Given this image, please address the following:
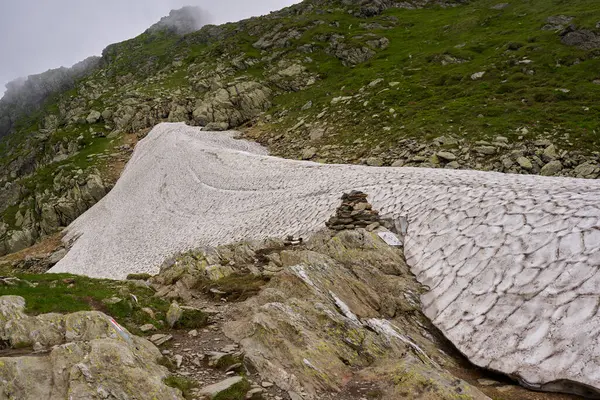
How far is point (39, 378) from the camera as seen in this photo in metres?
8.09

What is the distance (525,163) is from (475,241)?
21477 mm

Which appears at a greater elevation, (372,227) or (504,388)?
(372,227)

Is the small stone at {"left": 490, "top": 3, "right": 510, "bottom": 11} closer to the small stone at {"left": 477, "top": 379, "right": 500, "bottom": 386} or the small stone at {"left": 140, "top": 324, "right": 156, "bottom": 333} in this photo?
the small stone at {"left": 477, "top": 379, "right": 500, "bottom": 386}

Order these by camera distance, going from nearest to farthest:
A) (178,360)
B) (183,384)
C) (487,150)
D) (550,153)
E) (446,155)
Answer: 1. (183,384)
2. (178,360)
3. (550,153)
4. (487,150)
5. (446,155)

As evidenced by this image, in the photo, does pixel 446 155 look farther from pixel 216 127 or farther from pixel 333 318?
pixel 216 127

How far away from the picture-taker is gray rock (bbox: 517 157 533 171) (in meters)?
32.3

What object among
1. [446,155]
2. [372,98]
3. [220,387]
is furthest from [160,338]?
[372,98]

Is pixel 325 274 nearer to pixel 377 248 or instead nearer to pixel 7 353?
pixel 377 248

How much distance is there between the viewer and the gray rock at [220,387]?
903cm

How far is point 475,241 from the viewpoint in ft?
52.2

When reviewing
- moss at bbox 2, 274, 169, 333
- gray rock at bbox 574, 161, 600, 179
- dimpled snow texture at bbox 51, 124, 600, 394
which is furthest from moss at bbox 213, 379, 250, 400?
gray rock at bbox 574, 161, 600, 179

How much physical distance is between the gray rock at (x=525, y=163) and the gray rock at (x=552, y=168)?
100 cm

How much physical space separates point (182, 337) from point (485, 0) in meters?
128

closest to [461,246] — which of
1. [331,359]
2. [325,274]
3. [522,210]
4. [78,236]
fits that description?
[522,210]
